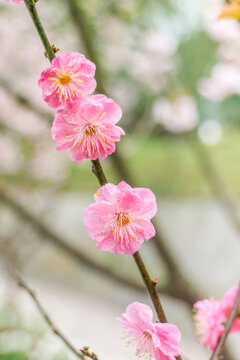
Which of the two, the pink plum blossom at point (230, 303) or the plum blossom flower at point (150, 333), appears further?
the pink plum blossom at point (230, 303)

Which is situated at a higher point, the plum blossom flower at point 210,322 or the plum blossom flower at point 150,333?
the plum blossom flower at point 210,322

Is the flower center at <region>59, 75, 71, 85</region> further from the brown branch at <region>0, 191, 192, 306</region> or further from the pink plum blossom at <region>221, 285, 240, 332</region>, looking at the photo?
the brown branch at <region>0, 191, 192, 306</region>

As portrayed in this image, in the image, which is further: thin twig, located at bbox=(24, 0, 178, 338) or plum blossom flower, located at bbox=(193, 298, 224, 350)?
plum blossom flower, located at bbox=(193, 298, 224, 350)

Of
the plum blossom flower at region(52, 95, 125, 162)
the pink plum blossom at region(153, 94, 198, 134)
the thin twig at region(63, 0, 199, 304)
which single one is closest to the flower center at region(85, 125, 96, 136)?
the plum blossom flower at region(52, 95, 125, 162)

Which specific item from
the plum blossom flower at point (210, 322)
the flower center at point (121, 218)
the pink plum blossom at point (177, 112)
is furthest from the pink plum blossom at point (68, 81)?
the pink plum blossom at point (177, 112)

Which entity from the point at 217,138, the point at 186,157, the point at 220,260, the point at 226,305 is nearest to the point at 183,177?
the point at 186,157

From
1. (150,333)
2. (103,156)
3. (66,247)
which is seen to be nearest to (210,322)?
(150,333)

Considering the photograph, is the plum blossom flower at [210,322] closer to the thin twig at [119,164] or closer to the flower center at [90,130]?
the flower center at [90,130]
